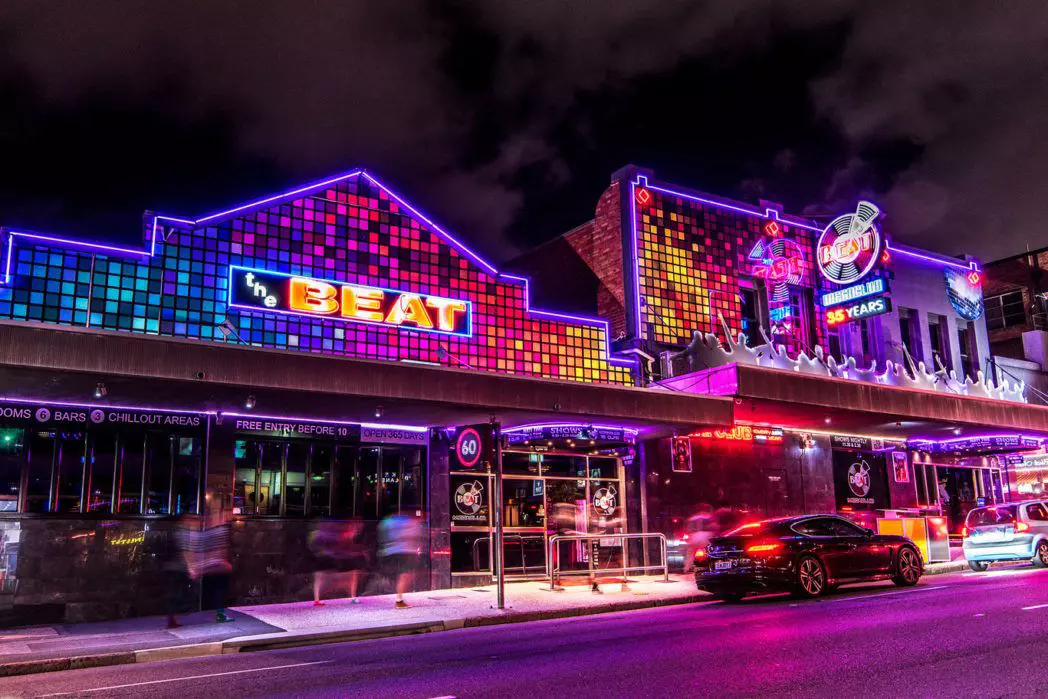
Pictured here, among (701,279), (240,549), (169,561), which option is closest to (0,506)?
(169,561)

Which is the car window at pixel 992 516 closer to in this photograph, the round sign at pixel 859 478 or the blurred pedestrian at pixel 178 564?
the round sign at pixel 859 478

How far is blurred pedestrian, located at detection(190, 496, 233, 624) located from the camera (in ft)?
55.4

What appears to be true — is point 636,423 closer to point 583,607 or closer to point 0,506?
point 583,607

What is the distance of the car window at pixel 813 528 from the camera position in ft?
51.2

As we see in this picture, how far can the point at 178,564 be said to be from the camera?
1672 cm

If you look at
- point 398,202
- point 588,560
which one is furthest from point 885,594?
point 398,202

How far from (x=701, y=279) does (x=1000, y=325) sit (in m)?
24.7

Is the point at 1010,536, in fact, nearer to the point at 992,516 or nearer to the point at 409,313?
the point at 992,516

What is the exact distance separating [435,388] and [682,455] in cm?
926

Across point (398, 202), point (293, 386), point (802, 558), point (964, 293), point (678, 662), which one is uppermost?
point (964, 293)

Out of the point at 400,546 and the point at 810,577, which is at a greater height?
the point at 400,546

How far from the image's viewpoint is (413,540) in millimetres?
19516

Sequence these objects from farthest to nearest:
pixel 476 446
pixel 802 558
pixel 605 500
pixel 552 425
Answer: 1. pixel 605 500
2. pixel 552 425
3. pixel 476 446
4. pixel 802 558

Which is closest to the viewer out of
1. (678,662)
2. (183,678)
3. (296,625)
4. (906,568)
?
(678,662)
